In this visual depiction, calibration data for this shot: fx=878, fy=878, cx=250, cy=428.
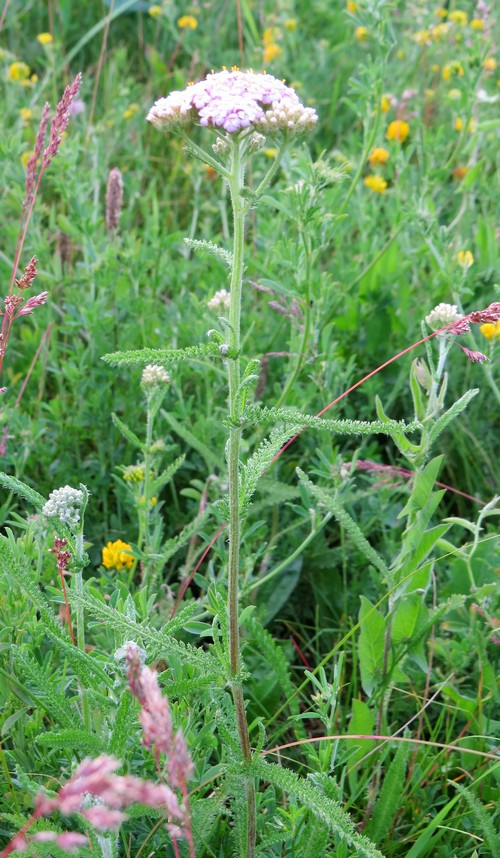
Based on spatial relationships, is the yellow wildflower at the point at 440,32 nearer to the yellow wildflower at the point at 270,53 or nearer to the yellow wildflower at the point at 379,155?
the yellow wildflower at the point at 270,53

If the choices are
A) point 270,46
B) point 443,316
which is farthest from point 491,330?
point 270,46

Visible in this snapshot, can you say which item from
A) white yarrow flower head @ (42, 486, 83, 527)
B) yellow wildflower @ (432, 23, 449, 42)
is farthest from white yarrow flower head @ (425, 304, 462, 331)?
yellow wildflower @ (432, 23, 449, 42)

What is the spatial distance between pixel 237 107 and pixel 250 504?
66cm

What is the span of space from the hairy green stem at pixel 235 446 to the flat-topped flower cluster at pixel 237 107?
0.20 ft

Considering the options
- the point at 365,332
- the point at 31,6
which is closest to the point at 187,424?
the point at 365,332

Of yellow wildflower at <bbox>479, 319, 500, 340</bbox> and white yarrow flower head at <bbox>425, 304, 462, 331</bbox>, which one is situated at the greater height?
white yarrow flower head at <bbox>425, 304, 462, 331</bbox>

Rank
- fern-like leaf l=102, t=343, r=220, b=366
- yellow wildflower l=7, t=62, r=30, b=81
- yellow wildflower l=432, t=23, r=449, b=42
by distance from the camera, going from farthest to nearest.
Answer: yellow wildflower l=432, t=23, r=449, b=42 < yellow wildflower l=7, t=62, r=30, b=81 < fern-like leaf l=102, t=343, r=220, b=366

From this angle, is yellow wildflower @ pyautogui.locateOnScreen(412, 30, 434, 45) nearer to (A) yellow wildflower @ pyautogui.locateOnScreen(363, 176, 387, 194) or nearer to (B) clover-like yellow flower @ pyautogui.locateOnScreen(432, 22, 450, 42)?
(B) clover-like yellow flower @ pyautogui.locateOnScreen(432, 22, 450, 42)

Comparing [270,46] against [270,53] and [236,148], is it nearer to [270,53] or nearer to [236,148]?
[270,53]

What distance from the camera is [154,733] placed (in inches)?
35.6

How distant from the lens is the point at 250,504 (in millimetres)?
1532

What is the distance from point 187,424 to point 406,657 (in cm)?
104

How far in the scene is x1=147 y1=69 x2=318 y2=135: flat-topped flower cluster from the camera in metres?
1.42

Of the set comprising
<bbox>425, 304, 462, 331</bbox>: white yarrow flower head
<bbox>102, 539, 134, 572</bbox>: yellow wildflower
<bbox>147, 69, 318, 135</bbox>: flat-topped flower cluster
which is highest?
<bbox>147, 69, 318, 135</bbox>: flat-topped flower cluster
